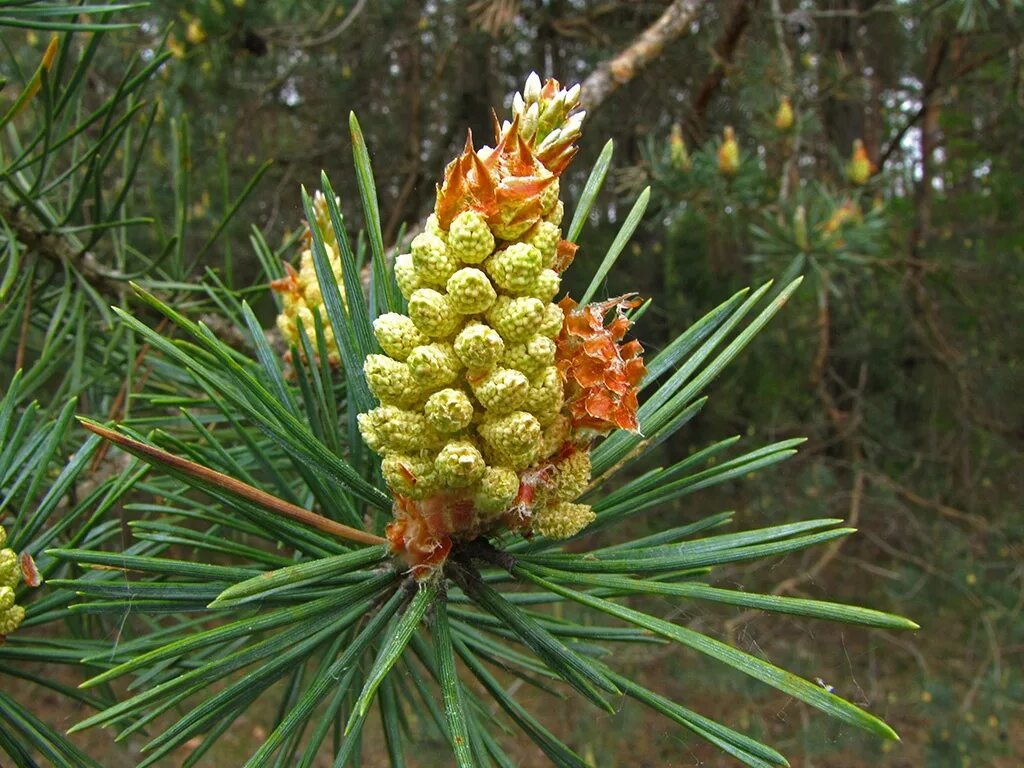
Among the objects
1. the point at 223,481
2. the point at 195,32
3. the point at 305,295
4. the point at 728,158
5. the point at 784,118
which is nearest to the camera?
the point at 223,481

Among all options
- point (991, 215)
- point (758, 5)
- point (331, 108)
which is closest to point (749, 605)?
point (758, 5)

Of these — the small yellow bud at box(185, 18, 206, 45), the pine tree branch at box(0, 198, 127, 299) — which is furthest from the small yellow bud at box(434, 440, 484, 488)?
the small yellow bud at box(185, 18, 206, 45)

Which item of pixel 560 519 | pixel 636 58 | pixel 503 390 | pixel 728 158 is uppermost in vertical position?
pixel 636 58

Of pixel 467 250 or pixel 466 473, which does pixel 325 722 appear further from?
pixel 467 250

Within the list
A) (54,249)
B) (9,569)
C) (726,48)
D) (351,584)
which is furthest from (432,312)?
(726,48)

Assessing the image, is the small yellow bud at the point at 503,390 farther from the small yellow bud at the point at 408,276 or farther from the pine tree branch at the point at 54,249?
the pine tree branch at the point at 54,249

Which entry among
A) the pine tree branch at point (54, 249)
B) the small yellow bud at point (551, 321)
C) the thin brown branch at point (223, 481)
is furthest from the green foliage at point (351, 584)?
the pine tree branch at point (54, 249)

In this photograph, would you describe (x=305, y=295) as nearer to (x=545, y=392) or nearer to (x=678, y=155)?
(x=545, y=392)
